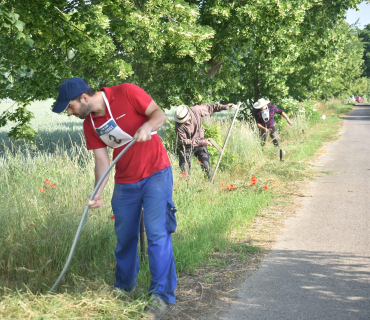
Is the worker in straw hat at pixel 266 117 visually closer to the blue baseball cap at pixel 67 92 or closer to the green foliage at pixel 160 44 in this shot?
the green foliage at pixel 160 44

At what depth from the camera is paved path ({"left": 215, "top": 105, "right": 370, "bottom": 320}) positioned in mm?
3645

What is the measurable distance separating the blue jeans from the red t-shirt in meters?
0.08

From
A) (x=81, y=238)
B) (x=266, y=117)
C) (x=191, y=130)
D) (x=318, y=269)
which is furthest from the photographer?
(x=266, y=117)

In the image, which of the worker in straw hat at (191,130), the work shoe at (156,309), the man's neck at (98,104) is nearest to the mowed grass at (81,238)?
the work shoe at (156,309)

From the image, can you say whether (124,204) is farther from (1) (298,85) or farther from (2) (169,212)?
(1) (298,85)

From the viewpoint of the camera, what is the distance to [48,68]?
849 centimetres

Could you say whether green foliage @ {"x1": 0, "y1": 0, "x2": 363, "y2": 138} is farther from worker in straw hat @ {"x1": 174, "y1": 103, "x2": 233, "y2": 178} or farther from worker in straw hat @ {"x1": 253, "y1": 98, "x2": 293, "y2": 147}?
worker in straw hat @ {"x1": 174, "y1": 103, "x2": 233, "y2": 178}

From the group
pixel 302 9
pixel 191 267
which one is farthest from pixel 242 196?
pixel 302 9

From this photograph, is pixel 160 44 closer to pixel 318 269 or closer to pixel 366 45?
pixel 318 269

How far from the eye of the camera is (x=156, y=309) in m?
3.49

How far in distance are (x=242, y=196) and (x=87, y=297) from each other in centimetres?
420

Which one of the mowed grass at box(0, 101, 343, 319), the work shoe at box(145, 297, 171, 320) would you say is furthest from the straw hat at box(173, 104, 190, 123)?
the work shoe at box(145, 297, 171, 320)

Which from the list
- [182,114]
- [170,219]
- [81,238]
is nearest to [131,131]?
[170,219]

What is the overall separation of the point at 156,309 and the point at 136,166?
3.85 ft
